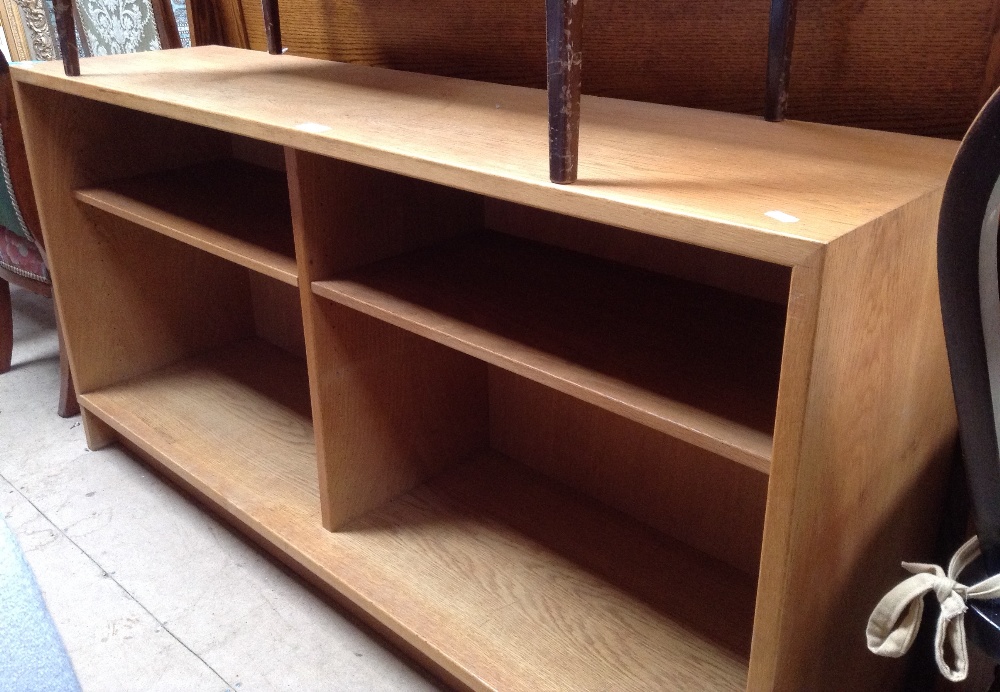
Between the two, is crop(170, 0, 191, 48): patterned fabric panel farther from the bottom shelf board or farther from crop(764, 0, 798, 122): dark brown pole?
crop(764, 0, 798, 122): dark brown pole

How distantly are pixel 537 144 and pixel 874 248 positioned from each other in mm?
370

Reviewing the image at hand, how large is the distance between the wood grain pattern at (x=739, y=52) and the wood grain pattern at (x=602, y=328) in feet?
0.80

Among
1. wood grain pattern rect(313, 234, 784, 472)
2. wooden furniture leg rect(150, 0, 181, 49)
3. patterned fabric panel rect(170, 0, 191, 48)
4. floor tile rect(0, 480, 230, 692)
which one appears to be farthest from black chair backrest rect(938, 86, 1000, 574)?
patterned fabric panel rect(170, 0, 191, 48)

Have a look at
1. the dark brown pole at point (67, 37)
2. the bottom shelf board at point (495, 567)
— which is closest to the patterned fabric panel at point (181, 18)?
the dark brown pole at point (67, 37)

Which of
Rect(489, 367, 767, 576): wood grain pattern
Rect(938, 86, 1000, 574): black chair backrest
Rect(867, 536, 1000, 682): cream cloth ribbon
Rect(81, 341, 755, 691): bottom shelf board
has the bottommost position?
Rect(81, 341, 755, 691): bottom shelf board

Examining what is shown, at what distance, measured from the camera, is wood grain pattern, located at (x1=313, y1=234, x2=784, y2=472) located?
81cm

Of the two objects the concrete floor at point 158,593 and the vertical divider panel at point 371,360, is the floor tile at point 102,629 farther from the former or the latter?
the vertical divider panel at point 371,360

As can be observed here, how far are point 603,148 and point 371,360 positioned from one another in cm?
51

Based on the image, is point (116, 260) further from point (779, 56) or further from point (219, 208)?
point (779, 56)

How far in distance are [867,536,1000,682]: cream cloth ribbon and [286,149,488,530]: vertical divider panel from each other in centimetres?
75

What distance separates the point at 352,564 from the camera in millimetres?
1231

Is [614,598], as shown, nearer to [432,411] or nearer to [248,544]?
[432,411]

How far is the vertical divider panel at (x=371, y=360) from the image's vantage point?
113cm

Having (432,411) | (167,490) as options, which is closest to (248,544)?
(167,490)
